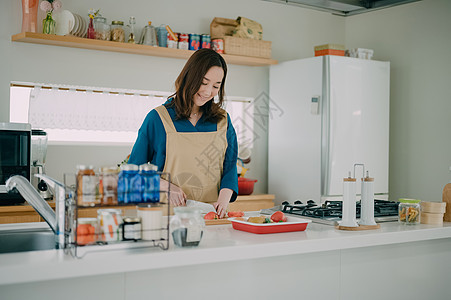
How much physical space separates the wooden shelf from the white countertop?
7.13 feet

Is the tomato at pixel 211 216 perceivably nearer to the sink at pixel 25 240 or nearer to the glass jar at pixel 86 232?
the sink at pixel 25 240

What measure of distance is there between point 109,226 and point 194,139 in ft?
3.66

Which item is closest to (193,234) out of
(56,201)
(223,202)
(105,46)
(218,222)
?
(56,201)

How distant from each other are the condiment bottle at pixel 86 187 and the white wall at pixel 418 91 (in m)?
3.69

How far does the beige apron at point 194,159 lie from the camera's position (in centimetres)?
262

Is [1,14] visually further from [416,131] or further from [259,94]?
[416,131]

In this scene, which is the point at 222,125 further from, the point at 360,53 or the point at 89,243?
the point at 360,53

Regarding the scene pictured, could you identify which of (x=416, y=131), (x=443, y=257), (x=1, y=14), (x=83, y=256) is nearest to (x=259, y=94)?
(x=416, y=131)

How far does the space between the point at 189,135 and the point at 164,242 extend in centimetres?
97

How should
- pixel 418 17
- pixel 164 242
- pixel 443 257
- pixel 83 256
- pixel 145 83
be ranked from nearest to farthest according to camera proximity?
pixel 83 256
pixel 164 242
pixel 443 257
pixel 145 83
pixel 418 17

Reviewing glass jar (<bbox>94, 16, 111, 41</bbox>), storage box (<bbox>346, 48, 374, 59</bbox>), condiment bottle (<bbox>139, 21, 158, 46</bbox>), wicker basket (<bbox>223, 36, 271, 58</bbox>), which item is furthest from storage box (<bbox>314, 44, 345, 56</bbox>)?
glass jar (<bbox>94, 16, 111, 41</bbox>)

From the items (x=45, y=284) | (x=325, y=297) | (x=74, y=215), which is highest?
(x=74, y=215)

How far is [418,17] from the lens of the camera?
187 inches

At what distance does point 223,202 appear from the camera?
8.54ft
